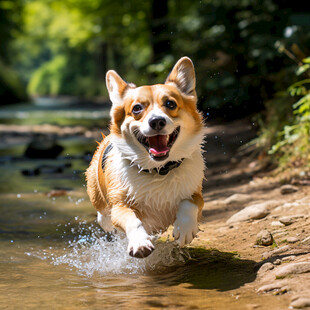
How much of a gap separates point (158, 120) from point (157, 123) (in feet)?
0.08

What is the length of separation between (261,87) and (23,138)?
8.26m

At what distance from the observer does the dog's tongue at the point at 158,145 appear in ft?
14.1

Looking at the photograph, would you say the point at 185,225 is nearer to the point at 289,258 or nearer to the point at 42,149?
the point at 289,258

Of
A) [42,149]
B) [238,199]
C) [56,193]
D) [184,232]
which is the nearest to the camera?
[184,232]

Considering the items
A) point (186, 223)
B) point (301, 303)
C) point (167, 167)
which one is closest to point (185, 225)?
point (186, 223)

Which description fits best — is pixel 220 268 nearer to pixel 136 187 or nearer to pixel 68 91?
pixel 136 187


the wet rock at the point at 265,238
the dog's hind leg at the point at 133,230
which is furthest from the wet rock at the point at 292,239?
the dog's hind leg at the point at 133,230

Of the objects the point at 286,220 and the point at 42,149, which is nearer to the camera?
the point at 286,220

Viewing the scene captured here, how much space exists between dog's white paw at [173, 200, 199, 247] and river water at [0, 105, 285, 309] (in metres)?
0.31

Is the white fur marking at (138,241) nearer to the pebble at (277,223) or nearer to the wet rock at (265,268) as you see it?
the wet rock at (265,268)

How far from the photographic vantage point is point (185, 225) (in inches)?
169

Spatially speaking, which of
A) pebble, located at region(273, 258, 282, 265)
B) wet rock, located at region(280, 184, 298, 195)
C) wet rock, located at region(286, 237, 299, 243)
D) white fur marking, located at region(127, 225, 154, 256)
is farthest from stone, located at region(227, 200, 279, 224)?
white fur marking, located at region(127, 225, 154, 256)

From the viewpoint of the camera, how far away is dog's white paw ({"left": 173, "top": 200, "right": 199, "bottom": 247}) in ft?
14.1

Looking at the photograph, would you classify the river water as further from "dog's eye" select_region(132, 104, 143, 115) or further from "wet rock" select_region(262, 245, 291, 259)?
"dog's eye" select_region(132, 104, 143, 115)
